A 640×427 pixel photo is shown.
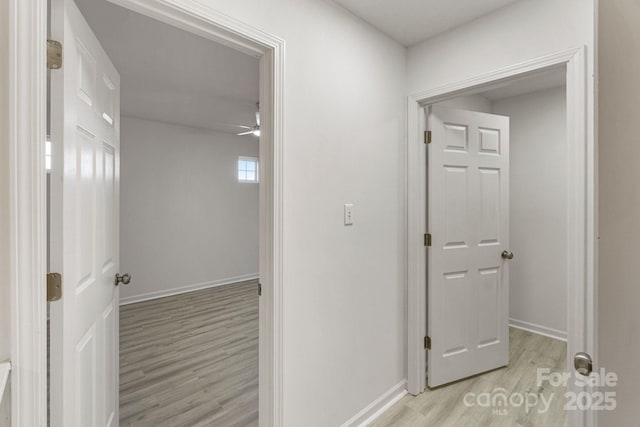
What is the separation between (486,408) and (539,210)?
2181mm

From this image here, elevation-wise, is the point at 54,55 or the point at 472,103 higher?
the point at 472,103

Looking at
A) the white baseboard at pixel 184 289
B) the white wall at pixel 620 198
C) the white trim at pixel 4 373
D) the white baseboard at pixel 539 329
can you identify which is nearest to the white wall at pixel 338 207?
the white trim at pixel 4 373

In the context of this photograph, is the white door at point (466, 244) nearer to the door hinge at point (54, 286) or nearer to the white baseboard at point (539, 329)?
the white baseboard at point (539, 329)

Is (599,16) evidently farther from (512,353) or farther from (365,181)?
(512,353)

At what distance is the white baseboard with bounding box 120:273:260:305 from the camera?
4.23 metres

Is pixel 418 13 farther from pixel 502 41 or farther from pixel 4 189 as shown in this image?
pixel 4 189

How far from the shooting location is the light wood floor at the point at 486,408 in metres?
1.92

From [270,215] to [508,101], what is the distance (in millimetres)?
3409

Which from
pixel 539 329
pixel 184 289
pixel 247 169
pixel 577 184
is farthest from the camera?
pixel 247 169

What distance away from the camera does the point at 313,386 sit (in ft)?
5.32

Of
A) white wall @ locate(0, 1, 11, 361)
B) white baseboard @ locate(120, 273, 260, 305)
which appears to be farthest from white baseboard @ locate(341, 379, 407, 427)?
white baseboard @ locate(120, 273, 260, 305)

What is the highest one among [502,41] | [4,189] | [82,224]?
[502,41]

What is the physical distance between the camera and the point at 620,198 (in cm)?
39

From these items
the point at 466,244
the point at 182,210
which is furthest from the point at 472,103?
the point at 182,210
